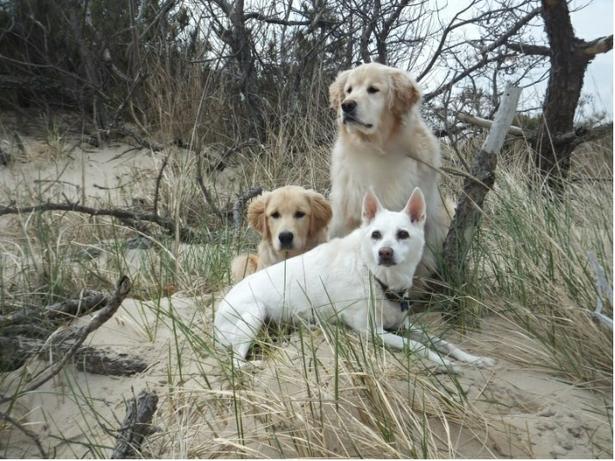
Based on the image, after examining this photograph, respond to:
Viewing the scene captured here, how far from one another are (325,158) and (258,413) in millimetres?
4959

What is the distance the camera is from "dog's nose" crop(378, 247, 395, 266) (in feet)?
11.4

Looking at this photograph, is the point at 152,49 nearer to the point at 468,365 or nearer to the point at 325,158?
the point at 325,158

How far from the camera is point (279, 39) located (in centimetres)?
873

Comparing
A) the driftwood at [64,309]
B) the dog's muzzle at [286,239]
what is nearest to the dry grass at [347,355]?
the driftwood at [64,309]

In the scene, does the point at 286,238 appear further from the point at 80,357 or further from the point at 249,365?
the point at 80,357

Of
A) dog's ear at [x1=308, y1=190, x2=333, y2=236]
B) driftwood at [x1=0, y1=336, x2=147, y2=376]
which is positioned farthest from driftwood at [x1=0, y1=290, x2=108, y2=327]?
dog's ear at [x1=308, y1=190, x2=333, y2=236]

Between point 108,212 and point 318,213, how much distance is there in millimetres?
1725

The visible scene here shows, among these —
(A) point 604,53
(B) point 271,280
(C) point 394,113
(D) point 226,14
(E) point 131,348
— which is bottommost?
(E) point 131,348

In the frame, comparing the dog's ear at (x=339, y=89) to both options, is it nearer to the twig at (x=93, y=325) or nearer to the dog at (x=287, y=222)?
the dog at (x=287, y=222)

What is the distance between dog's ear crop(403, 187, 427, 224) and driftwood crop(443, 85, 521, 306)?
0.37m

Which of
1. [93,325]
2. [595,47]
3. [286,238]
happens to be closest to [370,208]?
[286,238]

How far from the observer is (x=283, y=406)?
109 inches

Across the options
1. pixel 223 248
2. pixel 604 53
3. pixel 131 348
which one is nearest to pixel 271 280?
pixel 131 348

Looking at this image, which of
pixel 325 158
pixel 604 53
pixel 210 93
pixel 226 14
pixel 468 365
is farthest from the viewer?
pixel 210 93
